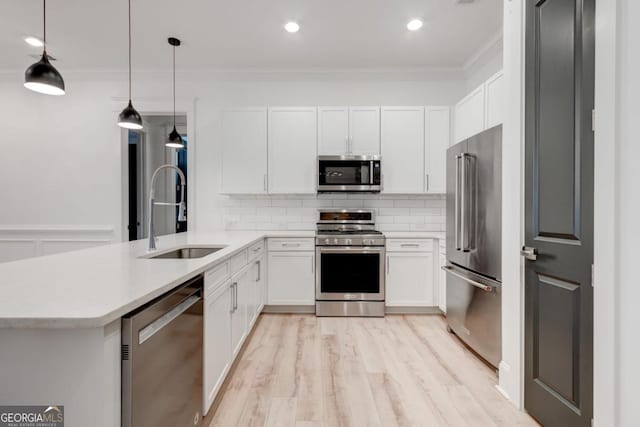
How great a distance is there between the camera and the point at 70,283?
1205 millimetres

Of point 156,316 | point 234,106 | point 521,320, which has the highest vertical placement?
point 234,106

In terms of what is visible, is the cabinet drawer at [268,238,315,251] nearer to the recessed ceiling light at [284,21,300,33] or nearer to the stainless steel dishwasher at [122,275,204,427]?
the stainless steel dishwasher at [122,275,204,427]

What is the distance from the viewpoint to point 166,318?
4.03 ft

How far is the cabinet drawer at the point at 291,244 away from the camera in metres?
3.57

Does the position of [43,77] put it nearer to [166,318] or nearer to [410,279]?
[166,318]

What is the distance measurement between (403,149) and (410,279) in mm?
1528

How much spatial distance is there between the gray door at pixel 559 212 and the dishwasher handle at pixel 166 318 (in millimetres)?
1809

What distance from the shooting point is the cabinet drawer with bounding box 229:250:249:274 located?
225 centimetres
